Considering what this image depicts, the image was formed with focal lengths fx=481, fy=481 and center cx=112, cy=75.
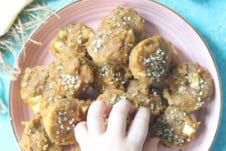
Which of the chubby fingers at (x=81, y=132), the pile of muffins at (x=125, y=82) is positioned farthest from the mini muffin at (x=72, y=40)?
the chubby fingers at (x=81, y=132)

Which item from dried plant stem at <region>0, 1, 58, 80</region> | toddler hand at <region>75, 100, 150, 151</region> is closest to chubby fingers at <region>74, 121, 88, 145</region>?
toddler hand at <region>75, 100, 150, 151</region>

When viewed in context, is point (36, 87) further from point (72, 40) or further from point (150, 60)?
point (150, 60)

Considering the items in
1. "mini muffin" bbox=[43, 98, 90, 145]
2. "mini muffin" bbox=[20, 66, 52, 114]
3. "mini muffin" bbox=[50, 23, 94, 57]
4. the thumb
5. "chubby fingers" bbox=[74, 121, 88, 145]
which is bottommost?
the thumb

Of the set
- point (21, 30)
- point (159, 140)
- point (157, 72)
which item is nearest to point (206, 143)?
point (159, 140)

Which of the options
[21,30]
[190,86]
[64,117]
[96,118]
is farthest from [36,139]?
[190,86]

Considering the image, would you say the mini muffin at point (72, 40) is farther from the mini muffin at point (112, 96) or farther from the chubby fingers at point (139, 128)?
the chubby fingers at point (139, 128)

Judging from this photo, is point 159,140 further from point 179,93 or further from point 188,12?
point 188,12

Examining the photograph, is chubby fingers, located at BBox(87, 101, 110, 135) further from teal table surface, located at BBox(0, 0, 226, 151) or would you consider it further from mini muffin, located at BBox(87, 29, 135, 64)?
teal table surface, located at BBox(0, 0, 226, 151)
